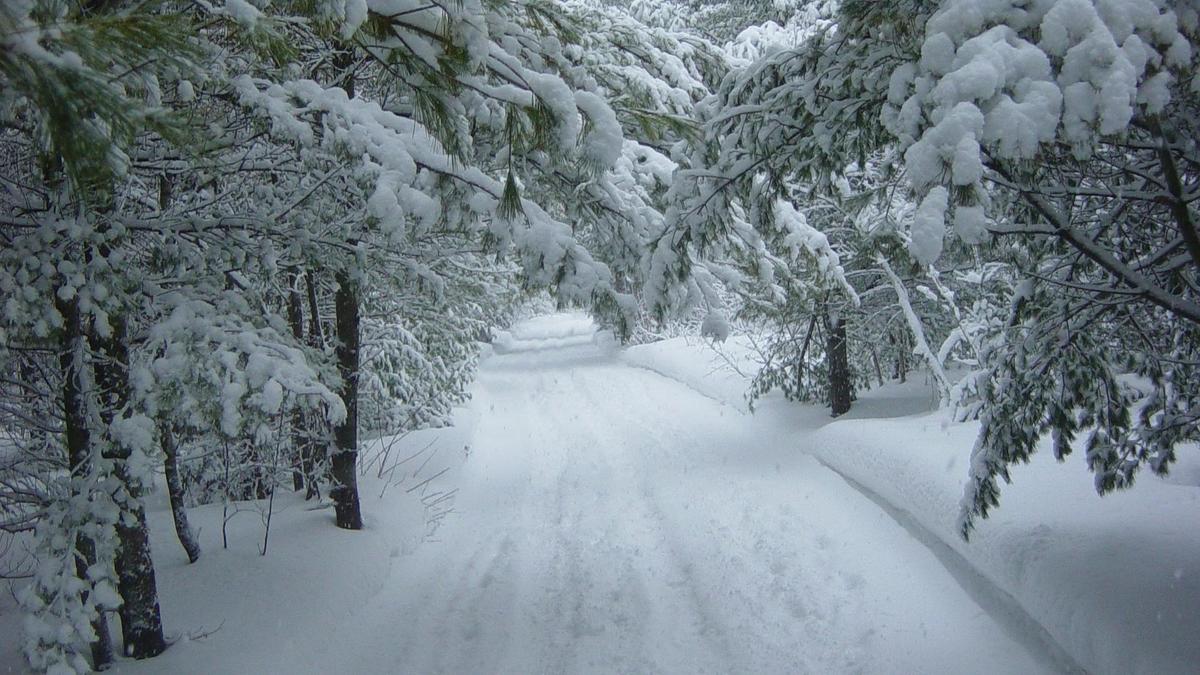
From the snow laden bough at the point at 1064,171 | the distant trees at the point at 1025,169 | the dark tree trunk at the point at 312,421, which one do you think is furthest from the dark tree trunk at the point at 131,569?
the snow laden bough at the point at 1064,171

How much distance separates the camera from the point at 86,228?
380 centimetres

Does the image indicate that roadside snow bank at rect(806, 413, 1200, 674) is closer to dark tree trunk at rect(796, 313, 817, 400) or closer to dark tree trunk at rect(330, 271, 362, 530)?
dark tree trunk at rect(796, 313, 817, 400)

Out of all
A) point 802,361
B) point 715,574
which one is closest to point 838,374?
point 802,361

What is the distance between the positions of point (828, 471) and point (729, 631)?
455 centimetres

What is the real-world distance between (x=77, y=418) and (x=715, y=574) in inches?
211

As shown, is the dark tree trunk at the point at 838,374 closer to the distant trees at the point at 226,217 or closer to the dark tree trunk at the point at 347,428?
the distant trees at the point at 226,217

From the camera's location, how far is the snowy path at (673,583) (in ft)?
17.0

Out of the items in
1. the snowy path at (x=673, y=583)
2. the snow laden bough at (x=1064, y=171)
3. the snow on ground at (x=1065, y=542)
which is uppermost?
the snow laden bough at (x=1064, y=171)

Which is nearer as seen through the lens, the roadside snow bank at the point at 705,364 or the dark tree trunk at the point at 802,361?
the dark tree trunk at the point at 802,361

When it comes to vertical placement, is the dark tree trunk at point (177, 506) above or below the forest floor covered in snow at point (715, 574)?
above

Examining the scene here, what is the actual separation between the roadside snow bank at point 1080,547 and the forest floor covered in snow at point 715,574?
0.07 ft

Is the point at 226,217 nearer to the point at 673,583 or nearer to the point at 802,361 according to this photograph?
the point at 673,583

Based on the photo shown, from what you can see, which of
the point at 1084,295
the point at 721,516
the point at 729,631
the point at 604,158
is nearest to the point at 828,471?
the point at 721,516

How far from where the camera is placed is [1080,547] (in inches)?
197
